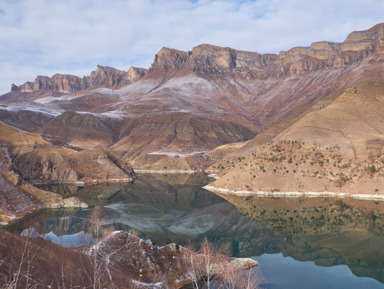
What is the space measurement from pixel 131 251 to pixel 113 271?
24.8ft

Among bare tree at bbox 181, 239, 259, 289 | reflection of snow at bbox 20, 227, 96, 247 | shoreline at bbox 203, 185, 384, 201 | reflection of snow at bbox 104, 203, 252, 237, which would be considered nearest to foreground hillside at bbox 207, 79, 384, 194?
shoreline at bbox 203, 185, 384, 201

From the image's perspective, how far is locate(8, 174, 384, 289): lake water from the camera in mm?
53250

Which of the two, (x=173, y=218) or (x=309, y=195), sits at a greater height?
(x=309, y=195)

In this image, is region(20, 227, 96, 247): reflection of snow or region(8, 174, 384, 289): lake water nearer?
region(8, 174, 384, 289): lake water

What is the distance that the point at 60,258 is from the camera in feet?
103

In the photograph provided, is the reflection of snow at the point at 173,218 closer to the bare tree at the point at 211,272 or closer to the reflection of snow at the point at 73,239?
the reflection of snow at the point at 73,239

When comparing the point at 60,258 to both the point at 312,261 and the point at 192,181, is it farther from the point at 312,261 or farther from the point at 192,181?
the point at 192,181

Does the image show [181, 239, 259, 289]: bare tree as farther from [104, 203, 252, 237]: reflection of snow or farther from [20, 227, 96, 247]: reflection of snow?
[104, 203, 252, 237]: reflection of snow

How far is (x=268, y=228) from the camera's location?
8225 centimetres

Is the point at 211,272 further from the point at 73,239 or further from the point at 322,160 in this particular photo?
the point at 322,160

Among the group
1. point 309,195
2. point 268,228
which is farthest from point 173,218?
point 309,195

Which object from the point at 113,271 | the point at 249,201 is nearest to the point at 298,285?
the point at 113,271

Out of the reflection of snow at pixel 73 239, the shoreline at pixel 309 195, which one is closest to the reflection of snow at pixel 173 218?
the shoreline at pixel 309 195

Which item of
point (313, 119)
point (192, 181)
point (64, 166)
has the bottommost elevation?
point (192, 181)
